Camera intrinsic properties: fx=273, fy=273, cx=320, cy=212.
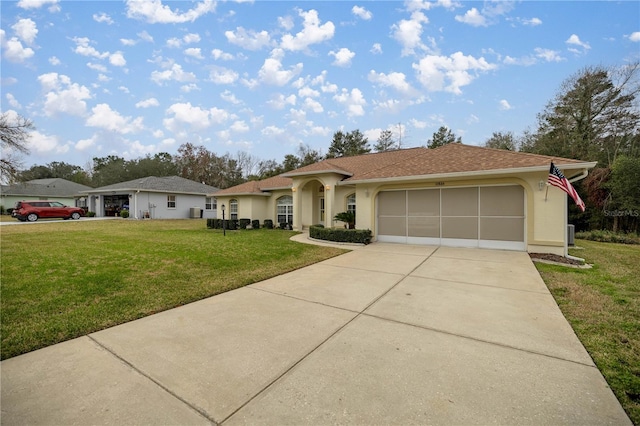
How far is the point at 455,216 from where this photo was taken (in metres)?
11.0

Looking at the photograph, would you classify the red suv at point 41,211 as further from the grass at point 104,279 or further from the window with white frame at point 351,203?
the window with white frame at point 351,203

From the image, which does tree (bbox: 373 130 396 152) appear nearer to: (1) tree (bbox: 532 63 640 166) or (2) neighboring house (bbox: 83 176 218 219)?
(1) tree (bbox: 532 63 640 166)

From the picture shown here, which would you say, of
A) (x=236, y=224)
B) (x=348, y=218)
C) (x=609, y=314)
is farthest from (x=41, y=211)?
(x=609, y=314)

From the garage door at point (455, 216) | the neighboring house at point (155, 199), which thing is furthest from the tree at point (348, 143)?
the garage door at point (455, 216)

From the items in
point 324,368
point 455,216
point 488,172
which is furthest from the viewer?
point 455,216

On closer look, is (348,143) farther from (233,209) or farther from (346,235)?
(346,235)

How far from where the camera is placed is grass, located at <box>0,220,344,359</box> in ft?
12.5

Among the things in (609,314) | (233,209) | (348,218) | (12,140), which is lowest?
(609,314)

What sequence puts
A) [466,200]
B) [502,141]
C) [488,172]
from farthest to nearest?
[502,141] → [466,200] → [488,172]

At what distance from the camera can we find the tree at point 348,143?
128 ft

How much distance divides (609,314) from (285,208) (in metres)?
17.1

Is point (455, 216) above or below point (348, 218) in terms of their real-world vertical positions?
above

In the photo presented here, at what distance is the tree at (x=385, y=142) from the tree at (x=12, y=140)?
34.2 m

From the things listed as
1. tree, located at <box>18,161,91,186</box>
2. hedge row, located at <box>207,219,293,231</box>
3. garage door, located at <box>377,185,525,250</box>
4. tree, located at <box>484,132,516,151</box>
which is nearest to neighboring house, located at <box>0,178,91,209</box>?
tree, located at <box>18,161,91,186</box>
